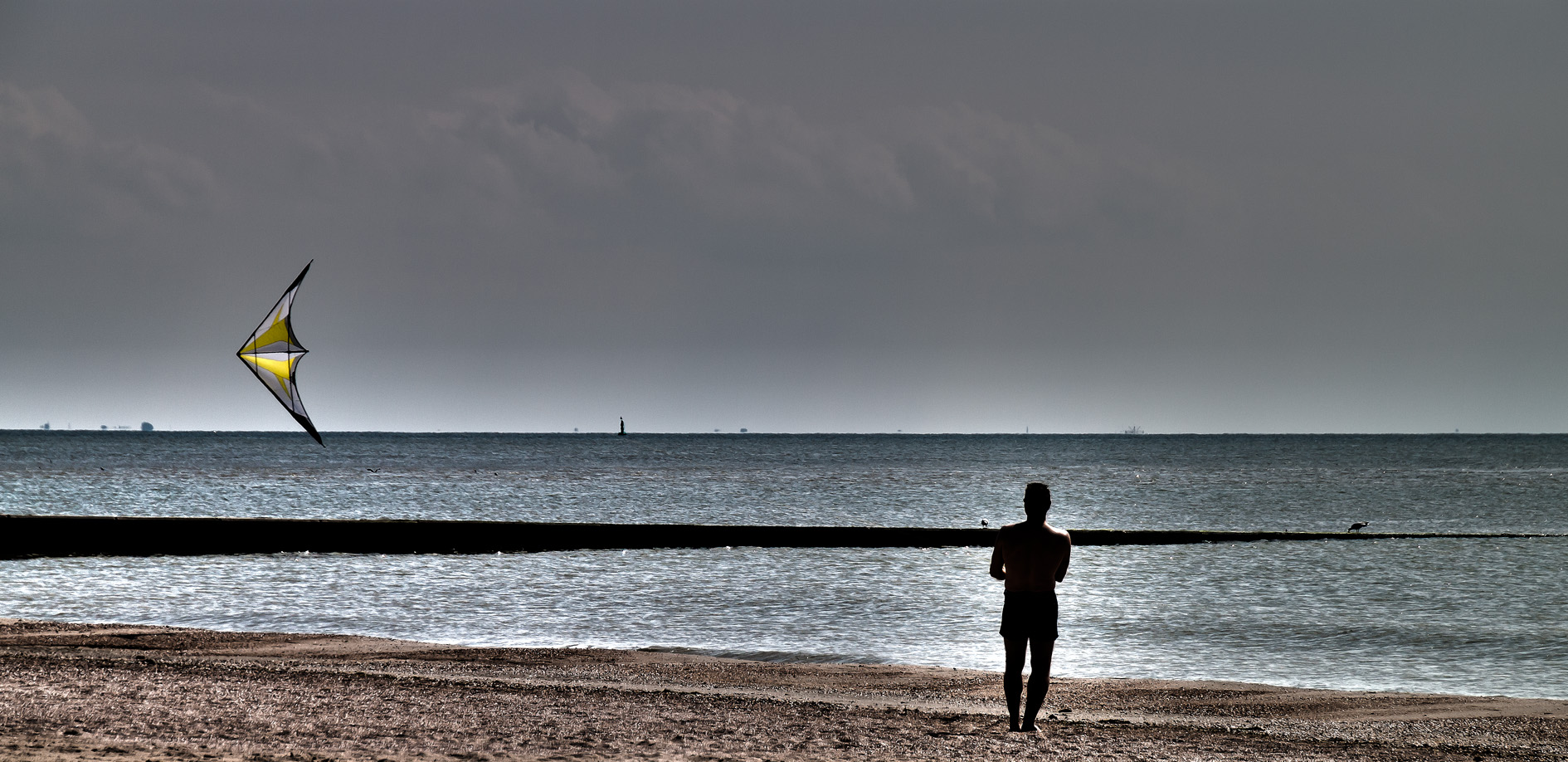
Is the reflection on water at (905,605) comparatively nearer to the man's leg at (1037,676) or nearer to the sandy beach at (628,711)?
the sandy beach at (628,711)

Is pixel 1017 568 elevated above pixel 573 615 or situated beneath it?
elevated above

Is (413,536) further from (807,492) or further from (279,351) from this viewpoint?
(807,492)

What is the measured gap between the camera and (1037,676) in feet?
35.0

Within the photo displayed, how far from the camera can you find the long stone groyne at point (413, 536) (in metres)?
31.4

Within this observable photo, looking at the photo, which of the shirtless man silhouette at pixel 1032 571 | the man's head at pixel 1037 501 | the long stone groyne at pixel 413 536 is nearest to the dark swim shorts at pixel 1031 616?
the shirtless man silhouette at pixel 1032 571

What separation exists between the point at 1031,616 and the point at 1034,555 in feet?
1.57

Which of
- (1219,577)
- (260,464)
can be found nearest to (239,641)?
(1219,577)

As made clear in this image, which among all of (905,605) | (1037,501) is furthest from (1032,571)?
(905,605)

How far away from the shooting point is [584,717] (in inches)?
438

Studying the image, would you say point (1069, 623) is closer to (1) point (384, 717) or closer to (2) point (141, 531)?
(1) point (384, 717)

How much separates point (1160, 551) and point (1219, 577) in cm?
640

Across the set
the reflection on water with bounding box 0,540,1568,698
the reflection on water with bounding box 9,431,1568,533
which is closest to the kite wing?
the reflection on water with bounding box 0,540,1568,698

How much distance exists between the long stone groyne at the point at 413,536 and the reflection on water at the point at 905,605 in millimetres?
938

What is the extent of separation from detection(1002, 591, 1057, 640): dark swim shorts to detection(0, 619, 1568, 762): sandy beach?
0.84 metres
